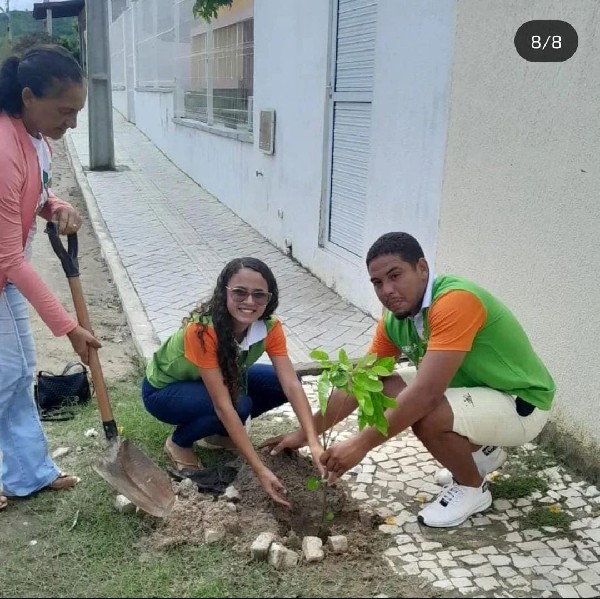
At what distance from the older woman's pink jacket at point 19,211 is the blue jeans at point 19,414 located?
0.21 m

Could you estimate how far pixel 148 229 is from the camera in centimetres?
959

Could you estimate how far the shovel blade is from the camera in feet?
9.97

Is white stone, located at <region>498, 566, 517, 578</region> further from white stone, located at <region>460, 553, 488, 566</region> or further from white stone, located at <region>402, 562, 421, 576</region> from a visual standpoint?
white stone, located at <region>402, 562, 421, 576</region>

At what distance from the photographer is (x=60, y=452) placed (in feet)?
12.2

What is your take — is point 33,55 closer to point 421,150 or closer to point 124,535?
point 124,535

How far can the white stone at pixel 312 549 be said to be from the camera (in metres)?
2.71

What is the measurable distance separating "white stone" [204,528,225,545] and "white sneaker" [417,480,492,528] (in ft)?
2.78

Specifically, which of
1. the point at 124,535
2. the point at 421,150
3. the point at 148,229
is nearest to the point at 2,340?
the point at 124,535

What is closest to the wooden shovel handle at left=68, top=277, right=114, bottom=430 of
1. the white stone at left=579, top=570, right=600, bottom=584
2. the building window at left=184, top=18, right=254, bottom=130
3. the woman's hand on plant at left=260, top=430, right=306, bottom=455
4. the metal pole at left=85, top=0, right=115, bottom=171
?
the woman's hand on plant at left=260, top=430, right=306, bottom=455

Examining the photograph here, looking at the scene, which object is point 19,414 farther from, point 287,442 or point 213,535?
point 287,442

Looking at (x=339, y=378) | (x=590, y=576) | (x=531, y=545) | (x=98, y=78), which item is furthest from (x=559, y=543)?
(x=98, y=78)

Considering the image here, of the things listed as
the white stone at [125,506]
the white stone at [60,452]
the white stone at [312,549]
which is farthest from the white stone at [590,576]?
the white stone at [60,452]

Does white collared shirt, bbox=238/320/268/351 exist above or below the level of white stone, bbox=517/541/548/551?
above

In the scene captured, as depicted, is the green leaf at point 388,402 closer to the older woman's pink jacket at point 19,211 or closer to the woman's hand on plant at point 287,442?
the woman's hand on plant at point 287,442
